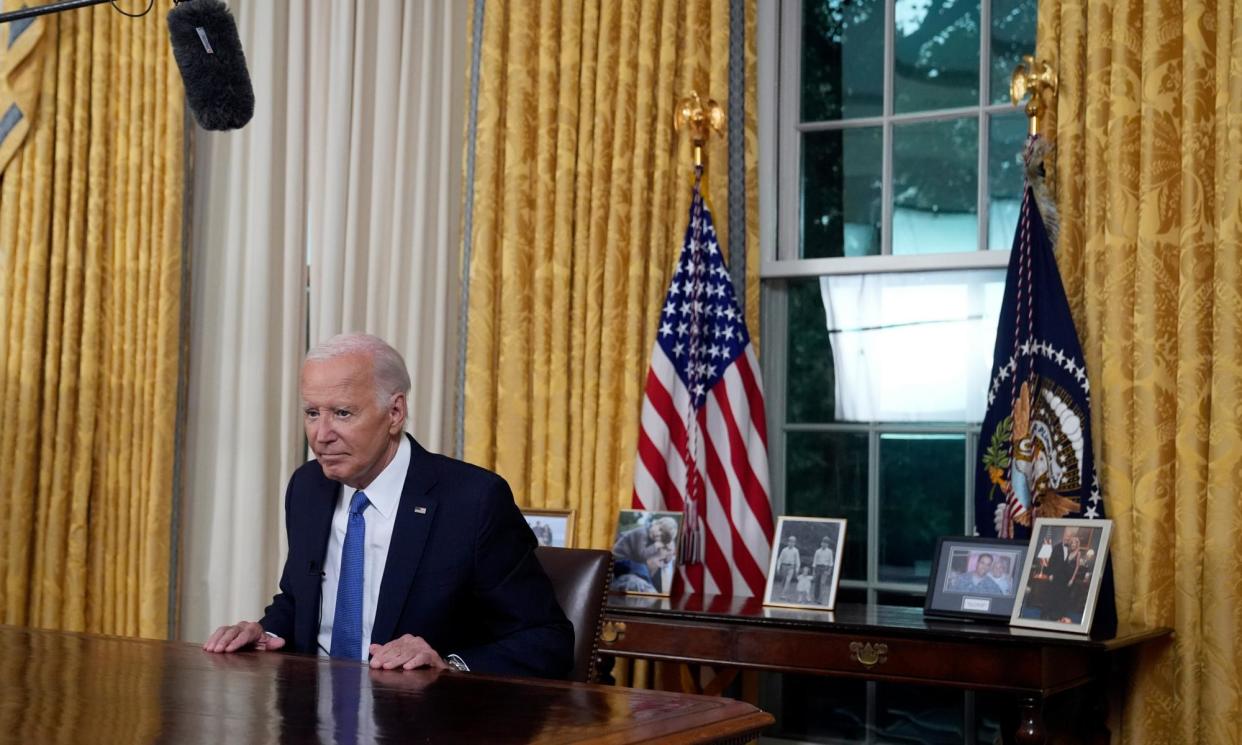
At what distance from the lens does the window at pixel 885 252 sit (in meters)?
4.43

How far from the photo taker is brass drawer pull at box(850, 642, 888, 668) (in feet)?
11.5

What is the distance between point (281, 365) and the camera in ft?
16.9

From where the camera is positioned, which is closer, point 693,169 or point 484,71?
point 693,169

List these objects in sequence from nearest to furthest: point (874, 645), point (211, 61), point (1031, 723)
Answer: point (211, 61), point (1031, 723), point (874, 645)

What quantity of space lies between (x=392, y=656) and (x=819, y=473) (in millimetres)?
2601

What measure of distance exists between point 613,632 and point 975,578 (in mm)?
984

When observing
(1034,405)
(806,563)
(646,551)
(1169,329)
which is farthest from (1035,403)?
(646,551)

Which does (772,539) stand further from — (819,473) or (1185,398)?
(1185,398)

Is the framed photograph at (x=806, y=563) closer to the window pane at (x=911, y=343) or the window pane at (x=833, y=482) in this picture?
the window pane at (x=833, y=482)

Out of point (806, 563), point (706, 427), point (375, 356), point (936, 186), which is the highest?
point (936, 186)

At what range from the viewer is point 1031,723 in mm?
3271

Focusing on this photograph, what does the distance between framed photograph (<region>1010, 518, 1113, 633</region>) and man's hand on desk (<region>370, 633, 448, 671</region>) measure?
5.99 ft

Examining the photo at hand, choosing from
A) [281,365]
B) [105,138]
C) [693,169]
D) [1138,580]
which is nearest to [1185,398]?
[1138,580]

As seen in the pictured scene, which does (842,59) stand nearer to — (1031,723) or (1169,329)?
(1169,329)
